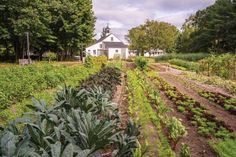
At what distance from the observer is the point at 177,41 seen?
70.9 metres

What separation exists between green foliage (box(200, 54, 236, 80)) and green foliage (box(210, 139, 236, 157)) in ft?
44.0

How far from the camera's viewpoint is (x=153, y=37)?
67.9 metres

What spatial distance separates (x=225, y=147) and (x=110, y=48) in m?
Result: 62.3

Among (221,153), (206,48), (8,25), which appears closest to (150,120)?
(221,153)

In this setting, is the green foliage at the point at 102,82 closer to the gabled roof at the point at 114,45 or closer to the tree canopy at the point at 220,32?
the tree canopy at the point at 220,32

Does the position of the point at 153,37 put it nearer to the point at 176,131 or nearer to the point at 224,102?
the point at 224,102

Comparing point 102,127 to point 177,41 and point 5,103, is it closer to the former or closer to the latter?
point 5,103

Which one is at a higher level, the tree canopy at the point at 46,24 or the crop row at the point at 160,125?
the tree canopy at the point at 46,24

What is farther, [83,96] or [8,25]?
[8,25]

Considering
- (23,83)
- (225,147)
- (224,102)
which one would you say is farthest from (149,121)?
(23,83)

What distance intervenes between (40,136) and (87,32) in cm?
3843

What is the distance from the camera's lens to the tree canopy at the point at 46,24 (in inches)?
1281

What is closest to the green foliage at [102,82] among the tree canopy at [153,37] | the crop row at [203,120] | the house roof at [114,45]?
the crop row at [203,120]

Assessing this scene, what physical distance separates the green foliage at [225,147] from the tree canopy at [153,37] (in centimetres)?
6128
